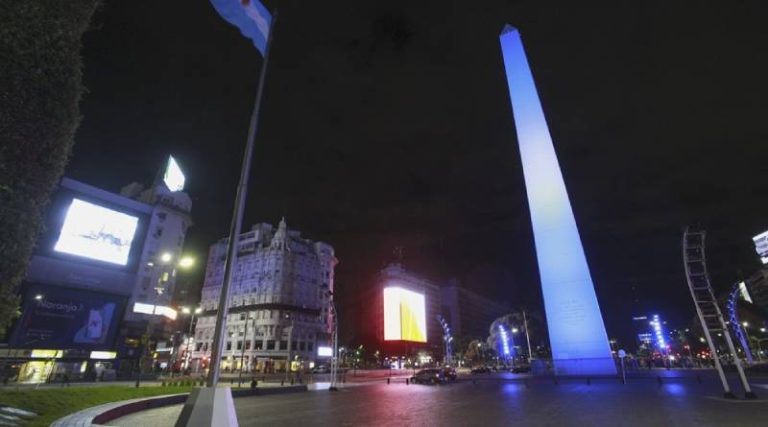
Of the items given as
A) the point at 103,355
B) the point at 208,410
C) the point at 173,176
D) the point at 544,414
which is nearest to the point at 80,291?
the point at 103,355

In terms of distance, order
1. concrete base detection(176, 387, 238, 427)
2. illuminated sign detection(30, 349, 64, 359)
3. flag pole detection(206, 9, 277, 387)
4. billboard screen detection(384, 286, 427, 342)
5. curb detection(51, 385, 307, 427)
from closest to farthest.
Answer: concrete base detection(176, 387, 238, 427) → flag pole detection(206, 9, 277, 387) → curb detection(51, 385, 307, 427) → illuminated sign detection(30, 349, 64, 359) → billboard screen detection(384, 286, 427, 342)

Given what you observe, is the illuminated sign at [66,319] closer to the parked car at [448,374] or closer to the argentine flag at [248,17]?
the parked car at [448,374]

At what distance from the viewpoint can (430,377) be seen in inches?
1326

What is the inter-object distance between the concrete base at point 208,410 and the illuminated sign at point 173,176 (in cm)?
7260

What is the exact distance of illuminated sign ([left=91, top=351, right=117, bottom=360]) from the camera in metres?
44.1

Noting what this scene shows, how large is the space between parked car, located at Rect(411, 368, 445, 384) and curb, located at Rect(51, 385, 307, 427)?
15.2m

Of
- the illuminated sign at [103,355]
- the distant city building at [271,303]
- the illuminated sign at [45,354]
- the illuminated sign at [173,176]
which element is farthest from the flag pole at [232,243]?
the distant city building at [271,303]

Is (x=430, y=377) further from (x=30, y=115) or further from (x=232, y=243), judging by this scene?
(x=30, y=115)

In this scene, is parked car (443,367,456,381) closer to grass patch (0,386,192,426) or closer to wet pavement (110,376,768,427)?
wet pavement (110,376,768,427)

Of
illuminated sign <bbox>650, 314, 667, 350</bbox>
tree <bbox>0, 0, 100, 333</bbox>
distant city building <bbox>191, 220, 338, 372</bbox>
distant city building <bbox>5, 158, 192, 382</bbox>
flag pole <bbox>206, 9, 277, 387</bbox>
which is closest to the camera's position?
flag pole <bbox>206, 9, 277, 387</bbox>

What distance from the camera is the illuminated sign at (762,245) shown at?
84.7 m

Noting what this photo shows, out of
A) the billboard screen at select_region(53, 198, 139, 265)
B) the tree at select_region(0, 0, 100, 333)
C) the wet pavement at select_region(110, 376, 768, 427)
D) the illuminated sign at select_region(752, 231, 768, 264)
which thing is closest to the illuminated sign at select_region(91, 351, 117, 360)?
the billboard screen at select_region(53, 198, 139, 265)

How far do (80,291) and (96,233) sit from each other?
22.9 ft

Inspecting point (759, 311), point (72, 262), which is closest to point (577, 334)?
point (72, 262)
